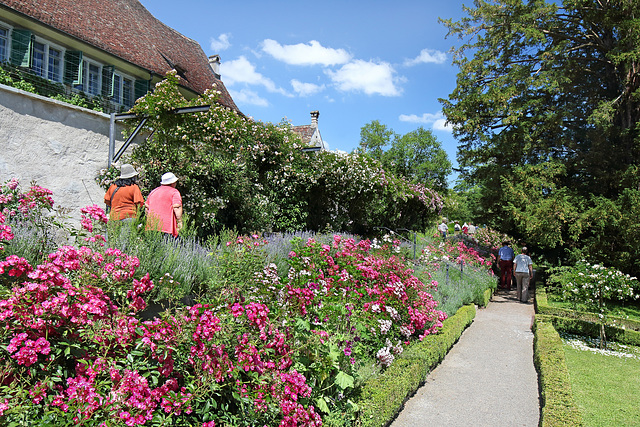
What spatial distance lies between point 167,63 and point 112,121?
1102cm

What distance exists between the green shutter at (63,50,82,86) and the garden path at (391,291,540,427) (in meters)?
13.6

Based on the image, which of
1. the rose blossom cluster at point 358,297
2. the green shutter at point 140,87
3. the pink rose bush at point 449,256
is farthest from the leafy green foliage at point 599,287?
the green shutter at point 140,87

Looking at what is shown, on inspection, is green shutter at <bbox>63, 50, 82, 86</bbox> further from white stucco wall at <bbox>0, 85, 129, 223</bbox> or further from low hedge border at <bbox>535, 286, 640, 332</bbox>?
low hedge border at <bbox>535, 286, 640, 332</bbox>

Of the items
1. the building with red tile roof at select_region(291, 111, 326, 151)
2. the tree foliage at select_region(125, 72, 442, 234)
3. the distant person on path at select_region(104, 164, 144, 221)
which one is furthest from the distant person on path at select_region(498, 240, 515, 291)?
the building with red tile roof at select_region(291, 111, 326, 151)

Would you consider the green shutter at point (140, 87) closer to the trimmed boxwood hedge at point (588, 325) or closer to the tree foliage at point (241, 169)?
the tree foliage at point (241, 169)

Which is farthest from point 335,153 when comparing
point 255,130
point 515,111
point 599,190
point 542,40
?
point 599,190

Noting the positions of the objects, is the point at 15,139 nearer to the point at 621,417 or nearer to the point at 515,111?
the point at 621,417

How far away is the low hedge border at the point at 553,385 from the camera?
4.12 meters

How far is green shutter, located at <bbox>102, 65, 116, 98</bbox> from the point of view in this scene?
14.7 meters

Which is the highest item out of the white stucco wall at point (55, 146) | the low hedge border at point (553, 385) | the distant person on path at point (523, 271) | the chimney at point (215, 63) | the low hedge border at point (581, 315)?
the chimney at point (215, 63)

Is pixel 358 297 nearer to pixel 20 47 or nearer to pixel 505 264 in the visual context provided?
pixel 505 264

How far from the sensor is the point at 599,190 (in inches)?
565

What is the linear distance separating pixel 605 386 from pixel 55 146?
903 centimetres

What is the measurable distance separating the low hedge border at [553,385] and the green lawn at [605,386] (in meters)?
0.30
